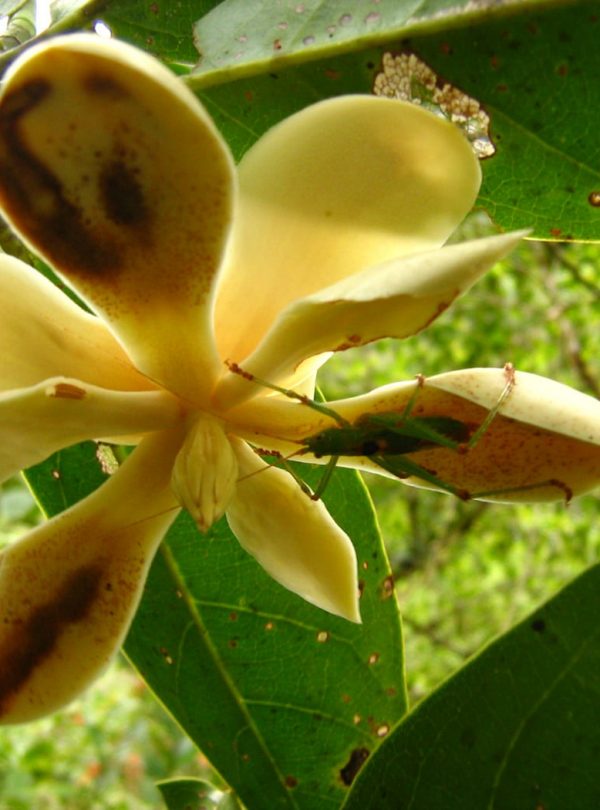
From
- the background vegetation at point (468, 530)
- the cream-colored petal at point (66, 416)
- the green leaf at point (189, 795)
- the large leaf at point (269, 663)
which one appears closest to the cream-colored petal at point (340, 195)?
the cream-colored petal at point (66, 416)

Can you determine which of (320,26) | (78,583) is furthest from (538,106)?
(78,583)

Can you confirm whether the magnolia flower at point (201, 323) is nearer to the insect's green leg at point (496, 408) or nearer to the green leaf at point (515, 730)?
the insect's green leg at point (496, 408)

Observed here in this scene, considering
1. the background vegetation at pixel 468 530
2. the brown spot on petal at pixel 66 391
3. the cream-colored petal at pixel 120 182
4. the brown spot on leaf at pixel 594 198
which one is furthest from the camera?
the background vegetation at pixel 468 530

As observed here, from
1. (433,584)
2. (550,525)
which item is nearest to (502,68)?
(550,525)

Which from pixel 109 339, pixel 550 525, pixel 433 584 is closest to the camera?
pixel 109 339

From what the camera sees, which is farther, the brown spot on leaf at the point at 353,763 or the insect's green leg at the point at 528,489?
the brown spot on leaf at the point at 353,763

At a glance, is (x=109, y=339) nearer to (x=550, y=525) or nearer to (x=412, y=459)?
(x=412, y=459)

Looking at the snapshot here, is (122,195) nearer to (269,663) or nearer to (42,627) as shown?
(42,627)

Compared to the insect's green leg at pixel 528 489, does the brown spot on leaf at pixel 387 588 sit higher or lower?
lower
